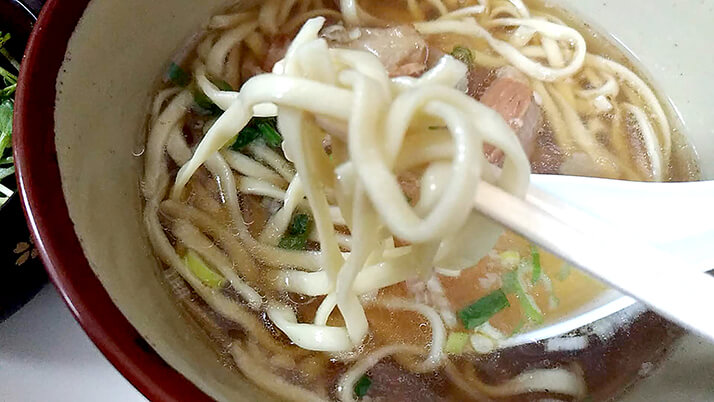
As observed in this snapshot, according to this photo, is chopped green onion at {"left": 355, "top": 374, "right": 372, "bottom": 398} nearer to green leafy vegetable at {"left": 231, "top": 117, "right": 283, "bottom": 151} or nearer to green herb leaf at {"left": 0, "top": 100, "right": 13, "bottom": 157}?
green leafy vegetable at {"left": 231, "top": 117, "right": 283, "bottom": 151}

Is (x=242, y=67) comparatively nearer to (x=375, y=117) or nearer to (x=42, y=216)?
(x=42, y=216)

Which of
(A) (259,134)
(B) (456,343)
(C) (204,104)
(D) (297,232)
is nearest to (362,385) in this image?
(B) (456,343)

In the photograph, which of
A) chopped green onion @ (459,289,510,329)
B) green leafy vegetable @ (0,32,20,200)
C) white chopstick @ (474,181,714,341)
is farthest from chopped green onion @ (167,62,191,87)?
white chopstick @ (474,181,714,341)

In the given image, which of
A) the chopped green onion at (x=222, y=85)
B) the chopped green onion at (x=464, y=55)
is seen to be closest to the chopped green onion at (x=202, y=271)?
the chopped green onion at (x=222, y=85)

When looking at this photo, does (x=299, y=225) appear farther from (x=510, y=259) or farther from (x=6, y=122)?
(x=6, y=122)

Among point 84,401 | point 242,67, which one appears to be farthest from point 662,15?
point 84,401

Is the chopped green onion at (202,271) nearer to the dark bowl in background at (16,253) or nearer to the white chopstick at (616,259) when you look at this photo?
the dark bowl in background at (16,253)

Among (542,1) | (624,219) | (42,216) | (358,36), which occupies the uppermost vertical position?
(42,216)
